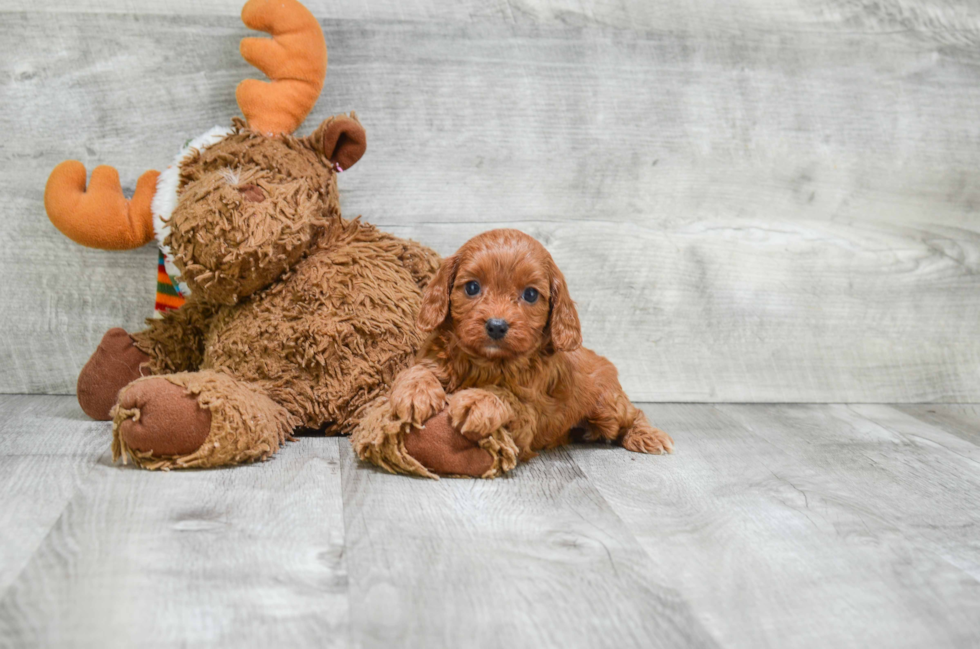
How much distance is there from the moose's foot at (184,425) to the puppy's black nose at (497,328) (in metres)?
0.34

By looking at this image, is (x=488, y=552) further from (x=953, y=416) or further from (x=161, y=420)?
(x=953, y=416)

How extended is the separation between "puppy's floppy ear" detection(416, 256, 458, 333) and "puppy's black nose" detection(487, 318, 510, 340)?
0.09 meters

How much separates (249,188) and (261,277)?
0.13 metres

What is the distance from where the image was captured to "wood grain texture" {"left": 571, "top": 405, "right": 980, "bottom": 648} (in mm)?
782

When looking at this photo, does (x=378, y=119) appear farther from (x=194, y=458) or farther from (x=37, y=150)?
(x=194, y=458)

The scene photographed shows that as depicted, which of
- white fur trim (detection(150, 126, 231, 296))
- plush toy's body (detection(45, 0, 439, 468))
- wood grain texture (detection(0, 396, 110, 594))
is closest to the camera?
wood grain texture (detection(0, 396, 110, 594))

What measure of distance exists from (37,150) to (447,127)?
72 cm

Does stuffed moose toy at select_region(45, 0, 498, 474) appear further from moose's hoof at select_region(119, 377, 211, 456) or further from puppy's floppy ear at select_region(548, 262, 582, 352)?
puppy's floppy ear at select_region(548, 262, 582, 352)

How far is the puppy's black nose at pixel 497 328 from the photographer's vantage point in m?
1.06

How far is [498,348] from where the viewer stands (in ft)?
3.55

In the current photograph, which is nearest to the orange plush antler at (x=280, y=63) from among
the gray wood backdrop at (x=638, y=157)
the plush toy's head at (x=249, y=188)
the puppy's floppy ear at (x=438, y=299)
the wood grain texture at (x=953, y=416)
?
the plush toy's head at (x=249, y=188)

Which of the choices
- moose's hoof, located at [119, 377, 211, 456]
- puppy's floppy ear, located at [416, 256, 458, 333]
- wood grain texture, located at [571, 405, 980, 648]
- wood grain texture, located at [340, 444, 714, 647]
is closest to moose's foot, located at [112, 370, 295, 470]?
moose's hoof, located at [119, 377, 211, 456]

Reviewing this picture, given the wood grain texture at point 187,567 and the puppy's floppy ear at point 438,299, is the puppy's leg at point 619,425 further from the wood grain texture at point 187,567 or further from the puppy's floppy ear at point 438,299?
the wood grain texture at point 187,567

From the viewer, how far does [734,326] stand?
1.68 m
